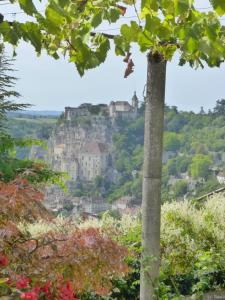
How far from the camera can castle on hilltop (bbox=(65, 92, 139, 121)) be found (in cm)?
7325

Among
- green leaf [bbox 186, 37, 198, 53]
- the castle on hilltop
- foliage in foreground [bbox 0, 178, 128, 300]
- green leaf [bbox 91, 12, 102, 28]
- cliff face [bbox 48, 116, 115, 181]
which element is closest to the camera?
green leaf [bbox 186, 37, 198, 53]

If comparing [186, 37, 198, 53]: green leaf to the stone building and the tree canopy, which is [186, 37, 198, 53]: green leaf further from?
the stone building

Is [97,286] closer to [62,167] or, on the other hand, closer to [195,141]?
[195,141]

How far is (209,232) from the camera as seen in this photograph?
17.7 feet

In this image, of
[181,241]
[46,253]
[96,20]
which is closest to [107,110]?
[181,241]

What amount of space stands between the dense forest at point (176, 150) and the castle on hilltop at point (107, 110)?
574cm

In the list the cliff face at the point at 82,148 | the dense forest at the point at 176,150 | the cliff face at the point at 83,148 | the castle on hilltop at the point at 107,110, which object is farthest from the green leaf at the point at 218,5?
the castle on hilltop at the point at 107,110

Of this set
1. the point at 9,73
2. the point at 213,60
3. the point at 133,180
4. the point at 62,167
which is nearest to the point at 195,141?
the point at 133,180

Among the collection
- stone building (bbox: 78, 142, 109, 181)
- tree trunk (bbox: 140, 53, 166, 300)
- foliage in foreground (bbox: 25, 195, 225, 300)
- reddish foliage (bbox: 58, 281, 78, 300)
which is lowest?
stone building (bbox: 78, 142, 109, 181)

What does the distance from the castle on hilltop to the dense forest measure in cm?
574

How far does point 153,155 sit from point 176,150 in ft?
192

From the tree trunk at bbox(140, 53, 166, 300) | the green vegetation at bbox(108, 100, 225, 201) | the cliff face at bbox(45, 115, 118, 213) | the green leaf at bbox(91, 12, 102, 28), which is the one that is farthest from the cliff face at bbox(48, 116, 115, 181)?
the green leaf at bbox(91, 12, 102, 28)

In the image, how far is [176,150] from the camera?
2410 inches

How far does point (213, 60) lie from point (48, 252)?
133 centimetres
